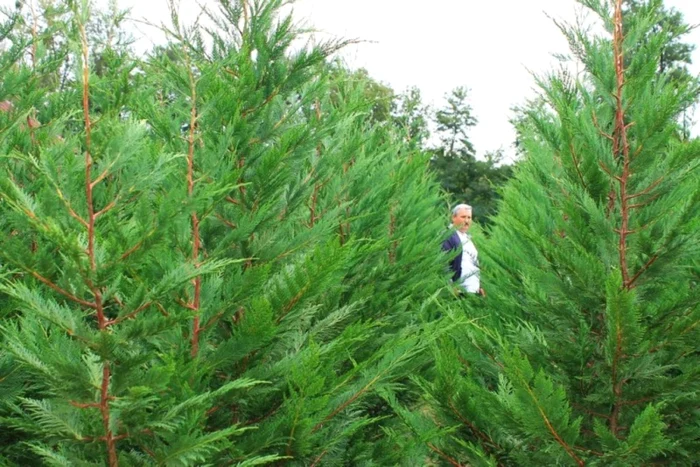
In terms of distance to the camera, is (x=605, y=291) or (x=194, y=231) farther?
(x=605, y=291)

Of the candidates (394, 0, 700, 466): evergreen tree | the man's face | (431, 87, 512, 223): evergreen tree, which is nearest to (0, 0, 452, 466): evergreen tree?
(394, 0, 700, 466): evergreen tree

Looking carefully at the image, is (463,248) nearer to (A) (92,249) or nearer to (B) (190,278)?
(B) (190,278)

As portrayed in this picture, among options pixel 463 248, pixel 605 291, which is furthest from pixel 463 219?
pixel 605 291

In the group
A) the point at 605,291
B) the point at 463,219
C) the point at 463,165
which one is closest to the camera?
the point at 605,291

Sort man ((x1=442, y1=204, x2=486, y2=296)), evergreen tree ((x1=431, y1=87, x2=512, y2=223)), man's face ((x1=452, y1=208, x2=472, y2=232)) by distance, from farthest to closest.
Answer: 1. evergreen tree ((x1=431, y1=87, x2=512, y2=223))
2. man's face ((x1=452, y1=208, x2=472, y2=232))
3. man ((x1=442, y1=204, x2=486, y2=296))

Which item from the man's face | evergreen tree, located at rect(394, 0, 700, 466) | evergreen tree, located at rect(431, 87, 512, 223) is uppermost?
evergreen tree, located at rect(431, 87, 512, 223)

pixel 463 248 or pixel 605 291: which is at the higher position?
pixel 463 248

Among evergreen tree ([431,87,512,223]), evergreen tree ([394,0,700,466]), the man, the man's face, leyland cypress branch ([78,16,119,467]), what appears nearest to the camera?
leyland cypress branch ([78,16,119,467])

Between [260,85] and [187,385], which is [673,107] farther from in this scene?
[187,385]

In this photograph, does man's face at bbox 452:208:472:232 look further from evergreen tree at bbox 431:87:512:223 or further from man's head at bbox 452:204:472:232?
evergreen tree at bbox 431:87:512:223

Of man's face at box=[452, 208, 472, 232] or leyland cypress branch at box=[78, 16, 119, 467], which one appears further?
man's face at box=[452, 208, 472, 232]

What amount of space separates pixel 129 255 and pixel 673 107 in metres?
2.73

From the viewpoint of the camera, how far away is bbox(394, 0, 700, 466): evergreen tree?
338 centimetres

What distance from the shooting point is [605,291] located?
3.45 m
